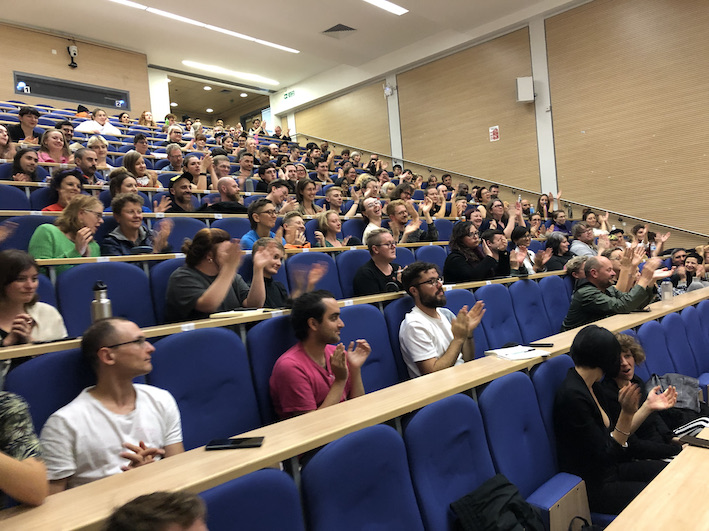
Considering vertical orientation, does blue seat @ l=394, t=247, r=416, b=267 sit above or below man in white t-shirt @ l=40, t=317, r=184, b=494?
above

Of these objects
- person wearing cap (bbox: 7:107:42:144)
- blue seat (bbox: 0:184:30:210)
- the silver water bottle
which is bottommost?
the silver water bottle

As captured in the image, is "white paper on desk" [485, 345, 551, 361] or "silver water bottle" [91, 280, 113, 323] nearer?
"silver water bottle" [91, 280, 113, 323]

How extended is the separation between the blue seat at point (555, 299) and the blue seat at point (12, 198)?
2697 millimetres

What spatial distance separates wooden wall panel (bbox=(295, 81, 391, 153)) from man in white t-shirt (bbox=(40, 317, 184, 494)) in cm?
754

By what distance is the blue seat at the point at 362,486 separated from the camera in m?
0.82

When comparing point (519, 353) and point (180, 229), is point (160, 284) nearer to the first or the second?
point (180, 229)

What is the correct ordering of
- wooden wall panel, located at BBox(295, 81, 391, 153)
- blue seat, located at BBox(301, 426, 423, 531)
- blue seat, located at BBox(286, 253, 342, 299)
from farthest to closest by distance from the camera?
wooden wall panel, located at BBox(295, 81, 391, 153)
blue seat, located at BBox(286, 253, 342, 299)
blue seat, located at BBox(301, 426, 423, 531)

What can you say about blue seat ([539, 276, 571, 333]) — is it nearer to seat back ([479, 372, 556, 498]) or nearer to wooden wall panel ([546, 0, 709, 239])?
seat back ([479, 372, 556, 498])

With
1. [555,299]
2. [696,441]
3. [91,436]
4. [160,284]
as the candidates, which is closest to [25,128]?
[160,284]

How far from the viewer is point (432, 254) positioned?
286cm

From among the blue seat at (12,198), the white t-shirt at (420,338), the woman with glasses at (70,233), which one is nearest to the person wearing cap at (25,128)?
the blue seat at (12,198)

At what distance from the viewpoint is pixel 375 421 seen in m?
0.95

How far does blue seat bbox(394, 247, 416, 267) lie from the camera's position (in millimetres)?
2609

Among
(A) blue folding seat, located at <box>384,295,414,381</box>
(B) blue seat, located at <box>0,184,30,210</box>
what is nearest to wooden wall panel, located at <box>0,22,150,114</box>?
(B) blue seat, located at <box>0,184,30,210</box>
